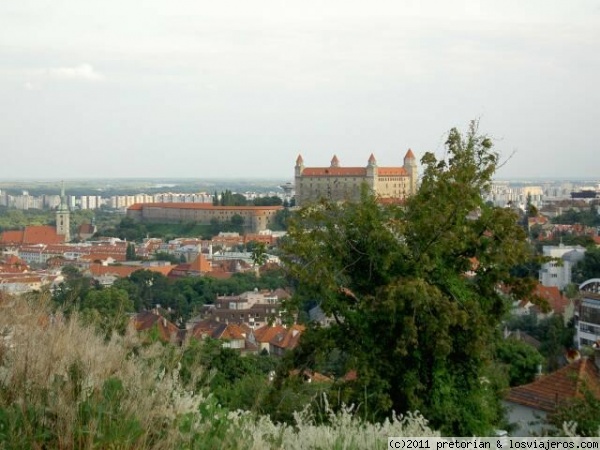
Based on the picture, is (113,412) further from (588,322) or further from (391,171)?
(391,171)

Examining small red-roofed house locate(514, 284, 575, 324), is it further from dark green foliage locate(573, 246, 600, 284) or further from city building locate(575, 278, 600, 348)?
dark green foliage locate(573, 246, 600, 284)

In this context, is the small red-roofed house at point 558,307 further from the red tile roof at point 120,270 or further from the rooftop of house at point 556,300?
the red tile roof at point 120,270

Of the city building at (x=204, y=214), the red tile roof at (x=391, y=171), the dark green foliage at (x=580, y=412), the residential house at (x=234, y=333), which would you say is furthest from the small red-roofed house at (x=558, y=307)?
the city building at (x=204, y=214)

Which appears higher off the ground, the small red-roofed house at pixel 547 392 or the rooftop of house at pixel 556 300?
the small red-roofed house at pixel 547 392

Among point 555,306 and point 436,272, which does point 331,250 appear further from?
point 555,306

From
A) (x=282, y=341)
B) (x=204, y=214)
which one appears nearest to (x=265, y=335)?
(x=282, y=341)

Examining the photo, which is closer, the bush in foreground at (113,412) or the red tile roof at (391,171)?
the bush in foreground at (113,412)
